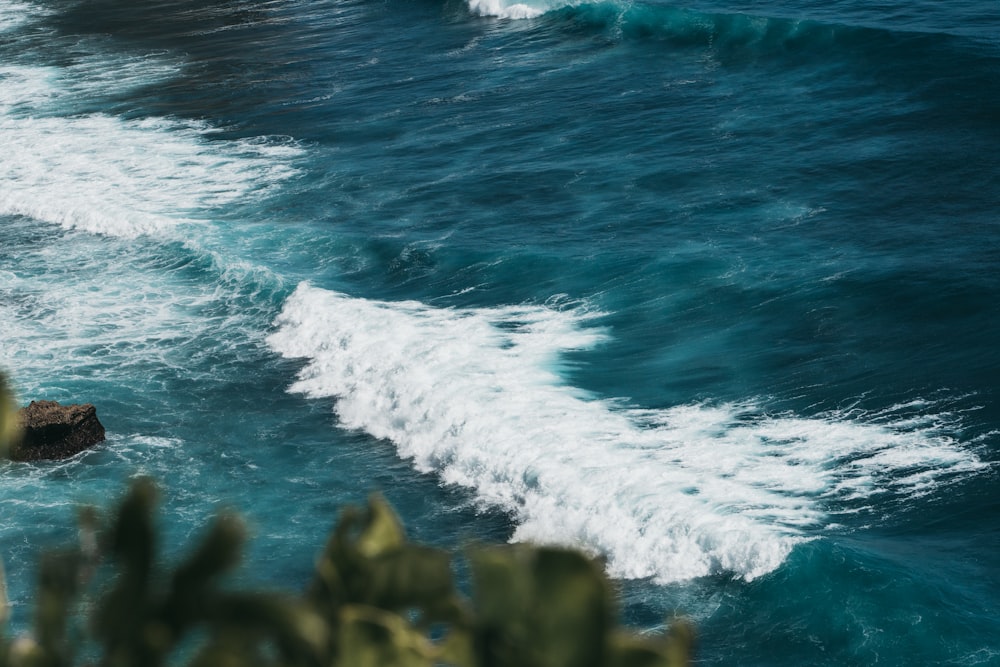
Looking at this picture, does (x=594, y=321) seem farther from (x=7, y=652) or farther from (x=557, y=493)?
(x=7, y=652)

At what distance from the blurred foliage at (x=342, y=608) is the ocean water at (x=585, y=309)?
120 millimetres

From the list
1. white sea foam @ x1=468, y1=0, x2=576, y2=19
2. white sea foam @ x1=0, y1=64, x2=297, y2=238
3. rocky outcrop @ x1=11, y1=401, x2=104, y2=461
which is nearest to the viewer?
rocky outcrop @ x1=11, y1=401, x2=104, y2=461

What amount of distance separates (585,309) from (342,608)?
18.6 metres

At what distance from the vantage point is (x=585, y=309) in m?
20.2

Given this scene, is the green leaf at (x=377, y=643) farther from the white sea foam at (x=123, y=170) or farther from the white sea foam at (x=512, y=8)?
the white sea foam at (x=512, y=8)

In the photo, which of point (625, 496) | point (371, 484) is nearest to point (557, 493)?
point (625, 496)

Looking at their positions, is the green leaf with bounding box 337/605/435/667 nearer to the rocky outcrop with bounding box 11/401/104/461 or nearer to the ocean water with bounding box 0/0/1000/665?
the ocean water with bounding box 0/0/1000/665

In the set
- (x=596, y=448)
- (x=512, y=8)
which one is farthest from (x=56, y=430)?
(x=512, y=8)

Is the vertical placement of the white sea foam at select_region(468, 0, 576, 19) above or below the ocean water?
above

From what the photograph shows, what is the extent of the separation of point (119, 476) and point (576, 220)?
10.2 metres

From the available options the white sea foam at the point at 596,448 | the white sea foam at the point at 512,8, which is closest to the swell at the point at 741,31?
the white sea foam at the point at 512,8

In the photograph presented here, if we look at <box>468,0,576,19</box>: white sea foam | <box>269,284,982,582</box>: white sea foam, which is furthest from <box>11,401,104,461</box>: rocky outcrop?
<box>468,0,576,19</box>: white sea foam

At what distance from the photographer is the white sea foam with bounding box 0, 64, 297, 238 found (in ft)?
85.6

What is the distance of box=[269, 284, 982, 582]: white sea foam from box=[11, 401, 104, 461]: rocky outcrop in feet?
10.1
